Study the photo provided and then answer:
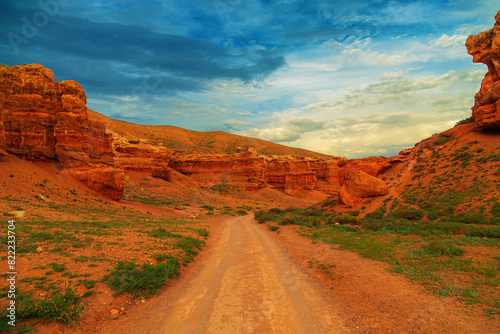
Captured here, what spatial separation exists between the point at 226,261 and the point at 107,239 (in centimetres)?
553

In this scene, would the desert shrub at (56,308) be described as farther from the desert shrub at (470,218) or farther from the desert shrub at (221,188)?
the desert shrub at (221,188)

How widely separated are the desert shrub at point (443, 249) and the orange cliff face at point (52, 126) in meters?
27.0

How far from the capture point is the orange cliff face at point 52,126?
2070cm

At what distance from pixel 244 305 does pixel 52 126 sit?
84.4 feet

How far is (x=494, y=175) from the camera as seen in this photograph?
16609 millimetres

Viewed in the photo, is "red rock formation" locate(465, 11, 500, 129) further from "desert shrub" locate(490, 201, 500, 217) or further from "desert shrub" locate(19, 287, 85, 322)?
"desert shrub" locate(19, 287, 85, 322)

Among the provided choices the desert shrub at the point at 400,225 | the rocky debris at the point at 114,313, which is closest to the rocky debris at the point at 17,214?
the rocky debris at the point at 114,313

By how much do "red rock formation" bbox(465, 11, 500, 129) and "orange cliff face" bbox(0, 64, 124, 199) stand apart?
35.0 m

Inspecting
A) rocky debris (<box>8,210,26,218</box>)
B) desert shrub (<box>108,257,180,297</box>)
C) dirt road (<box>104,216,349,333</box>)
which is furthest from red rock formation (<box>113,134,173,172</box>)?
desert shrub (<box>108,257,180,297</box>)

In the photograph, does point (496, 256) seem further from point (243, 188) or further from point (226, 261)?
point (243, 188)

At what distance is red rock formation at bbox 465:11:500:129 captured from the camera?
746 inches

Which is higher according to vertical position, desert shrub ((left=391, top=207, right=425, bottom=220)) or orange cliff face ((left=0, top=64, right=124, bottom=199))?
orange cliff face ((left=0, top=64, right=124, bottom=199))

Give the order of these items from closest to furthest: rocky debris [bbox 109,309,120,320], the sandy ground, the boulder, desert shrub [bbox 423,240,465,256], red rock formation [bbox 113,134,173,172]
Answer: the sandy ground < rocky debris [bbox 109,309,120,320] < desert shrub [bbox 423,240,465,256] < the boulder < red rock formation [bbox 113,134,173,172]

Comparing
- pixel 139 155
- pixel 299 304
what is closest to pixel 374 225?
pixel 299 304
